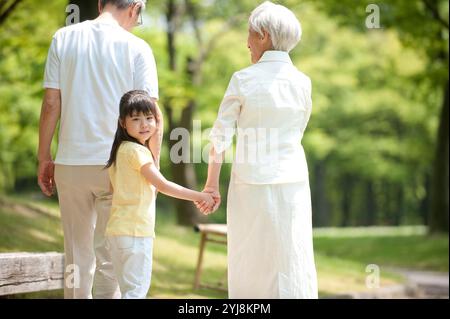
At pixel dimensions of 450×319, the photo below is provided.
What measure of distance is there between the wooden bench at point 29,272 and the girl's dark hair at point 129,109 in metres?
1.53

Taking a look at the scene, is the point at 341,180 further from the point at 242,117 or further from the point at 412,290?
the point at 242,117

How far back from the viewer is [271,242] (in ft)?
14.9

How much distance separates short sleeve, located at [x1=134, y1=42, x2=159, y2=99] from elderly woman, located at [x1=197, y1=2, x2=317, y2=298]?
66 cm

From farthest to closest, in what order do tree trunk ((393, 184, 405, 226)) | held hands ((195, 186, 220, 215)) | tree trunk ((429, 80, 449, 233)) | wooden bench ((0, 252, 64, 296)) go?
tree trunk ((393, 184, 405, 226)) < tree trunk ((429, 80, 449, 233)) < wooden bench ((0, 252, 64, 296)) < held hands ((195, 186, 220, 215))

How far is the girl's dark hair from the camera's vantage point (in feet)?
15.7

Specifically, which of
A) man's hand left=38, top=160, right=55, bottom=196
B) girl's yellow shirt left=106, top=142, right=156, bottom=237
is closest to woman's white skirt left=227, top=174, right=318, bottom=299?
girl's yellow shirt left=106, top=142, right=156, bottom=237

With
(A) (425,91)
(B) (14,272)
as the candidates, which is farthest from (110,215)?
(A) (425,91)

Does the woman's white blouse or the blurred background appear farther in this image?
the blurred background

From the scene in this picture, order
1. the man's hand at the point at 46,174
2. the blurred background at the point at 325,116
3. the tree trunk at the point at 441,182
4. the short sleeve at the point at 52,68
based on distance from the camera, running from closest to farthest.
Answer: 1. the short sleeve at the point at 52,68
2. the man's hand at the point at 46,174
3. the blurred background at the point at 325,116
4. the tree trunk at the point at 441,182

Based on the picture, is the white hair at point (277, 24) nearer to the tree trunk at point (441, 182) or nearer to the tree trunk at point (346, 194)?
the tree trunk at point (441, 182)

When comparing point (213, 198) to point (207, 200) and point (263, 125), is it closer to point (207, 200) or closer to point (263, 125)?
point (207, 200)

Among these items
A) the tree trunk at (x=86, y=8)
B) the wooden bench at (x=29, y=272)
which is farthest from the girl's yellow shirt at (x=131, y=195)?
the tree trunk at (x=86, y=8)

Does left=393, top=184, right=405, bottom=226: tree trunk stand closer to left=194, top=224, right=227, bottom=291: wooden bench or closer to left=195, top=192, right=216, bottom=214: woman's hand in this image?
left=194, top=224, right=227, bottom=291: wooden bench

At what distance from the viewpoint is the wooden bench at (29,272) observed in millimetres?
5852
